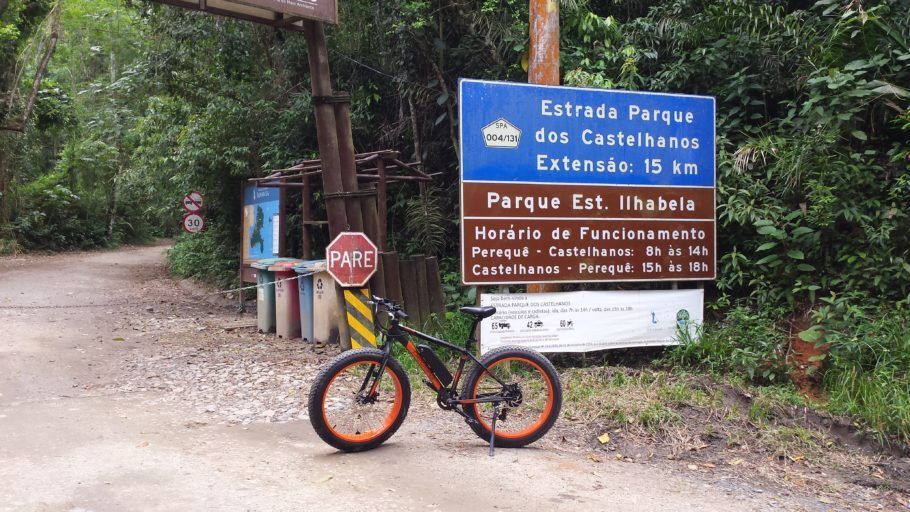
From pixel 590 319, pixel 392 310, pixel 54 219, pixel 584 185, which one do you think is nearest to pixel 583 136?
pixel 584 185

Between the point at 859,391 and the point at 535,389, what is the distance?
2904 mm

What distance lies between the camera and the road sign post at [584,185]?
7.47m

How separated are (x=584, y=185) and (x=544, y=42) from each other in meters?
1.61

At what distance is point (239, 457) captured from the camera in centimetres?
534

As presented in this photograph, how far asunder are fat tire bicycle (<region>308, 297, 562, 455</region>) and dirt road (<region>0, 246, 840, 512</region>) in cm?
17

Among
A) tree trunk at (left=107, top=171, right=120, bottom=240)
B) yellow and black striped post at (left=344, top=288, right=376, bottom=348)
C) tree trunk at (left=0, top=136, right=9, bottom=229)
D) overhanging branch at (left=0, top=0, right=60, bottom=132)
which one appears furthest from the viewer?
tree trunk at (left=107, top=171, right=120, bottom=240)

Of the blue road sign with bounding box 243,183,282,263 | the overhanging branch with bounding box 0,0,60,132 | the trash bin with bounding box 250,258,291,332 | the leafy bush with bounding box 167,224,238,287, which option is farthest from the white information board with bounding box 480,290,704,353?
the overhanging branch with bounding box 0,0,60,132

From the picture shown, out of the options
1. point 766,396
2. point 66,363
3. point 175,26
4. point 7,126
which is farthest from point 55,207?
point 766,396

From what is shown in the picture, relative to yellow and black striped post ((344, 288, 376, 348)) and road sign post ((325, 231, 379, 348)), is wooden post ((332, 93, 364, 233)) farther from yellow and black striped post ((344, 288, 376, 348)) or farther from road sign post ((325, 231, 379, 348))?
yellow and black striped post ((344, 288, 376, 348))

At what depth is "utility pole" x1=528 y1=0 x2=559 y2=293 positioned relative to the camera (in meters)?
7.89

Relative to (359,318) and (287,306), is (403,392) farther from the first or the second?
(287,306)

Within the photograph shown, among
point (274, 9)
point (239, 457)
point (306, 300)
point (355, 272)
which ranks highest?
point (274, 9)

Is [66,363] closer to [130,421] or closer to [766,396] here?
[130,421]

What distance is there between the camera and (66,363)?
895 cm
